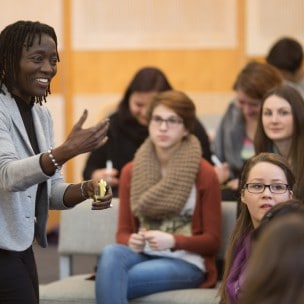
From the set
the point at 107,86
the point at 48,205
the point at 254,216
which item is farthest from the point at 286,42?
the point at 48,205

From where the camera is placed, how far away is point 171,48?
25.6 feet

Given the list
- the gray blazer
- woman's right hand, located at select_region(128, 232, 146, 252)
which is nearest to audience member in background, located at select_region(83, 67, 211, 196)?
woman's right hand, located at select_region(128, 232, 146, 252)

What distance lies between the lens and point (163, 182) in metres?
4.77

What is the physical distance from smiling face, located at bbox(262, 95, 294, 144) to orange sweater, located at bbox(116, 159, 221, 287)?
0.36 m

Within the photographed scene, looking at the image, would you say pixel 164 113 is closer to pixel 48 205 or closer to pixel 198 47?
pixel 48 205

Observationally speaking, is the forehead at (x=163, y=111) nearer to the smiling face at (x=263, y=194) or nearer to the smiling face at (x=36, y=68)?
the smiling face at (x=263, y=194)

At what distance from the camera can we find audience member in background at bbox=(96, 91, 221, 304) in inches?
176

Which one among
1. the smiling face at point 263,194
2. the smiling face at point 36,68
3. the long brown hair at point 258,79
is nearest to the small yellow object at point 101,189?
the smiling face at point 36,68

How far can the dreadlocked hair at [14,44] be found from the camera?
3.15 meters

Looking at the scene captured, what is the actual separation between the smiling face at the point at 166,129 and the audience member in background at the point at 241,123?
0.58 m

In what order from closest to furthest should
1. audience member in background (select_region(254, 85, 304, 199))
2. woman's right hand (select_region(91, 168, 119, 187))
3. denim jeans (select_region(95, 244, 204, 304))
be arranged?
denim jeans (select_region(95, 244, 204, 304)), audience member in background (select_region(254, 85, 304, 199)), woman's right hand (select_region(91, 168, 119, 187))

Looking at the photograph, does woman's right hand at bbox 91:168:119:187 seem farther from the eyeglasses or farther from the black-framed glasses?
the black-framed glasses

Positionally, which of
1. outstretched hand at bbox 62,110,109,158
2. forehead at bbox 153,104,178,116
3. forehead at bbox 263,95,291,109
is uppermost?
outstretched hand at bbox 62,110,109,158

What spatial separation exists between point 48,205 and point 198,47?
183 inches
